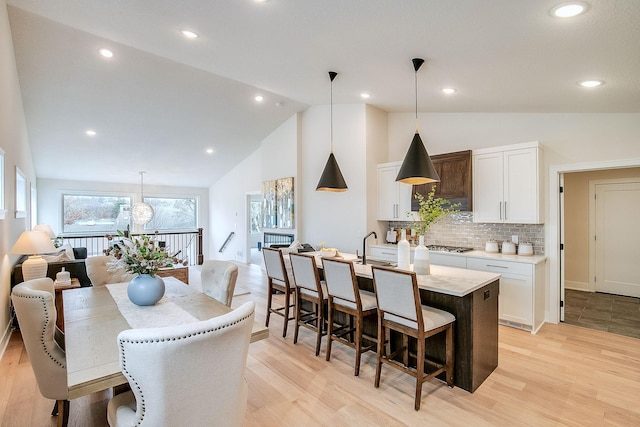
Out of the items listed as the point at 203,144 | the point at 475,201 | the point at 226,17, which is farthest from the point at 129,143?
the point at 475,201

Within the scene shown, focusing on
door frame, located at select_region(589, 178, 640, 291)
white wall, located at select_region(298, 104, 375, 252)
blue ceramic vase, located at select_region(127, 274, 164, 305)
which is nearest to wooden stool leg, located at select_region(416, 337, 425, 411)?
blue ceramic vase, located at select_region(127, 274, 164, 305)

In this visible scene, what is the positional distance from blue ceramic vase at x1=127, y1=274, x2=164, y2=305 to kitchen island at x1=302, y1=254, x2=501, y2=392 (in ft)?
6.38

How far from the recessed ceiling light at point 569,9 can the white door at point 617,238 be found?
479 cm

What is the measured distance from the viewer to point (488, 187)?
425 centimetres

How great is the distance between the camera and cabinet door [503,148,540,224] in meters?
3.86

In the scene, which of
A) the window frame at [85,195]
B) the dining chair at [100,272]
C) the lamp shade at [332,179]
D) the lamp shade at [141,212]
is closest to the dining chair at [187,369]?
the dining chair at [100,272]

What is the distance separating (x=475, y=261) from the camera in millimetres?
4039

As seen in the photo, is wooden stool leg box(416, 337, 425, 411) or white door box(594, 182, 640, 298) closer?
wooden stool leg box(416, 337, 425, 411)

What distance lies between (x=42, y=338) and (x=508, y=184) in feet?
15.6

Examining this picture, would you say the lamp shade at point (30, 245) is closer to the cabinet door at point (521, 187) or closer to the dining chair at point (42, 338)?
the dining chair at point (42, 338)

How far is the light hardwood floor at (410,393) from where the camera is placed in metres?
2.20

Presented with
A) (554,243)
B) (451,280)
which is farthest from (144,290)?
(554,243)

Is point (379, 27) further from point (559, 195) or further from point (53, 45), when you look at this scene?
point (53, 45)

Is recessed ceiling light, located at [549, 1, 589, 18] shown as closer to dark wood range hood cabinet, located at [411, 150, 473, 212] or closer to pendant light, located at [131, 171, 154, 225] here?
dark wood range hood cabinet, located at [411, 150, 473, 212]
